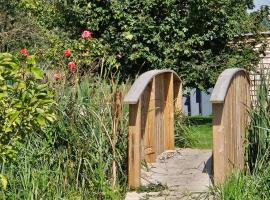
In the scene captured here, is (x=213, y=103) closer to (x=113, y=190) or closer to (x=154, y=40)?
(x=113, y=190)

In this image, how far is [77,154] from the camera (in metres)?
6.34

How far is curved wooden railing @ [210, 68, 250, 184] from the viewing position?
585 cm

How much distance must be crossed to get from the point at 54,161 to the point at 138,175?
90 centimetres

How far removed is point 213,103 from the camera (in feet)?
19.1

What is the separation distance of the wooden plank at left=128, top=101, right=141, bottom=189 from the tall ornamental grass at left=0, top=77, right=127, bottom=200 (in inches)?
6.6

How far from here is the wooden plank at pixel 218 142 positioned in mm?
5844

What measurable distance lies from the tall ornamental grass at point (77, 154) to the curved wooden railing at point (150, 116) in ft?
0.73

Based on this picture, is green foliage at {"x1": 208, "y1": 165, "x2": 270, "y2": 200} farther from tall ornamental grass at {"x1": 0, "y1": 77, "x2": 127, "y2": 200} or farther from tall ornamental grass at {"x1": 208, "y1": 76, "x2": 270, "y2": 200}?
tall ornamental grass at {"x1": 0, "y1": 77, "x2": 127, "y2": 200}

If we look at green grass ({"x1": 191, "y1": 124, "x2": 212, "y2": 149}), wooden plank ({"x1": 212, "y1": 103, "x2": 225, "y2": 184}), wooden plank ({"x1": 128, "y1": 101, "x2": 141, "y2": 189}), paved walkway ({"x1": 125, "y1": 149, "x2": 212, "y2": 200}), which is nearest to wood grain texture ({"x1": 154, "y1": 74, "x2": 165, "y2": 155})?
paved walkway ({"x1": 125, "y1": 149, "x2": 212, "y2": 200})

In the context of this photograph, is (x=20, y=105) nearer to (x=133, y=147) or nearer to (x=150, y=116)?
(x=133, y=147)

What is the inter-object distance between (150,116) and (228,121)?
1.47 m

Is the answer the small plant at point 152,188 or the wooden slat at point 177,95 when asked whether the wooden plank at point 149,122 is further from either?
the wooden slat at point 177,95

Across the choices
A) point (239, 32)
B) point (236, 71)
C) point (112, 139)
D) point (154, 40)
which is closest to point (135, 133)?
point (112, 139)

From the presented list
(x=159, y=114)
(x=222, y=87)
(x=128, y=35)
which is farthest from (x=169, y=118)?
(x=128, y=35)
